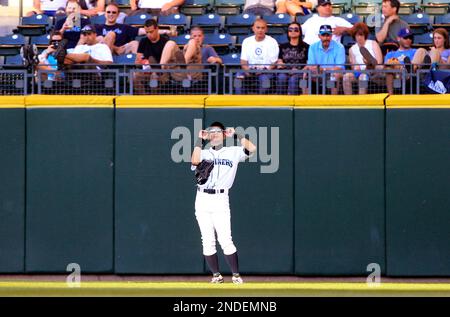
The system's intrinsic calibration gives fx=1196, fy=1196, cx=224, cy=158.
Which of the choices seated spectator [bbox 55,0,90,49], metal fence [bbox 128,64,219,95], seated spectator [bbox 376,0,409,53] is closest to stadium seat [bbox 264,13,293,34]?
seated spectator [bbox 376,0,409,53]

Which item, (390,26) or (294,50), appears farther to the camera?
(390,26)

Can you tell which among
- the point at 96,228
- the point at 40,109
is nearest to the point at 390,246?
the point at 96,228

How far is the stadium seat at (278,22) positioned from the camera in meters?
17.0

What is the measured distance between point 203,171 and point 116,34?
357 cm

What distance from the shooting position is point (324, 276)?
14586mm

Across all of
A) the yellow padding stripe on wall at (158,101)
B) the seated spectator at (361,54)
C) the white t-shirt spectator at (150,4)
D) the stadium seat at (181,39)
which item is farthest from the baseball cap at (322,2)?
the yellow padding stripe on wall at (158,101)

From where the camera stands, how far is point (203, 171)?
45.1ft

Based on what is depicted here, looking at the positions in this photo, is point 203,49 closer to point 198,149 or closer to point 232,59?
point 232,59

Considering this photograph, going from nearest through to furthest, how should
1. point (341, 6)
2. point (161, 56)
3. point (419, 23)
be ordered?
point (161, 56) < point (419, 23) < point (341, 6)

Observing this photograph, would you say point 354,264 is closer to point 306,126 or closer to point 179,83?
point 306,126

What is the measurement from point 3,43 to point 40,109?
288cm

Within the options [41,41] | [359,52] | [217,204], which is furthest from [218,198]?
[41,41]

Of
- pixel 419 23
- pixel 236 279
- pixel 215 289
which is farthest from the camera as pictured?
pixel 419 23

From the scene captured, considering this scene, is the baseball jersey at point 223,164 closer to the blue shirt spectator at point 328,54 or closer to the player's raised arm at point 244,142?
the player's raised arm at point 244,142
